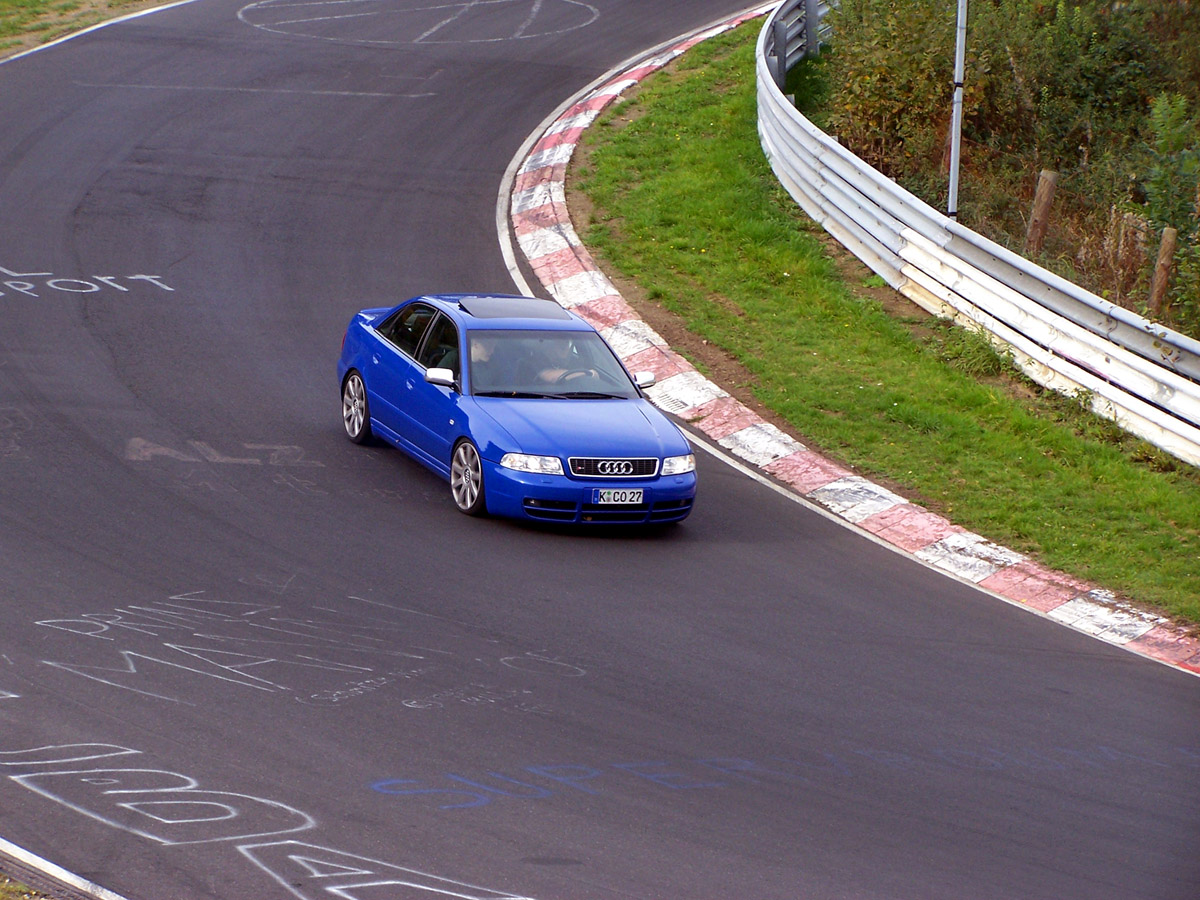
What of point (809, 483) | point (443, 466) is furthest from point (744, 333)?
point (443, 466)

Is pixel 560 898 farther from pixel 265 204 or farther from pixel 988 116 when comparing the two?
pixel 988 116

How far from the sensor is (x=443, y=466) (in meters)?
11.1

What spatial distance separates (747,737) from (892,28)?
15.1 meters

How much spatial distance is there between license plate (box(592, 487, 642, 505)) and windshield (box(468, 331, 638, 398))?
3.98ft

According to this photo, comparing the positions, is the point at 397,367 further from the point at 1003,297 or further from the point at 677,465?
the point at 1003,297

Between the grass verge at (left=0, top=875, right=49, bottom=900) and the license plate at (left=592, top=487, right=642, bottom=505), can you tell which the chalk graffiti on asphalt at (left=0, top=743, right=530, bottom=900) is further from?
the license plate at (left=592, top=487, right=642, bottom=505)

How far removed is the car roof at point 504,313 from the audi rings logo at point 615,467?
1.95 m

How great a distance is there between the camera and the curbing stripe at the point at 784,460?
10.2m

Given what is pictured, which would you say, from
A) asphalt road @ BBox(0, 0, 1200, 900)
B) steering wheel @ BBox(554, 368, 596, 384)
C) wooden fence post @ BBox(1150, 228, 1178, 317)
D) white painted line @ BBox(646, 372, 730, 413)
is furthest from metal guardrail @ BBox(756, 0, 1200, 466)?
steering wheel @ BBox(554, 368, 596, 384)

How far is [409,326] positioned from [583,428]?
2.36 metres

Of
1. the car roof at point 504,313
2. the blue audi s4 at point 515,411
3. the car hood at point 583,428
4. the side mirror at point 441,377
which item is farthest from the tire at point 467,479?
the car roof at point 504,313

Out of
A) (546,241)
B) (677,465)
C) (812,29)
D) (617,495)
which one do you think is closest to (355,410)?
(617,495)

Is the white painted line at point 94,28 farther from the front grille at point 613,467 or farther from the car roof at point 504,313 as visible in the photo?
the front grille at point 613,467

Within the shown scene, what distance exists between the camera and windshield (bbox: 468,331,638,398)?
11367 mm
